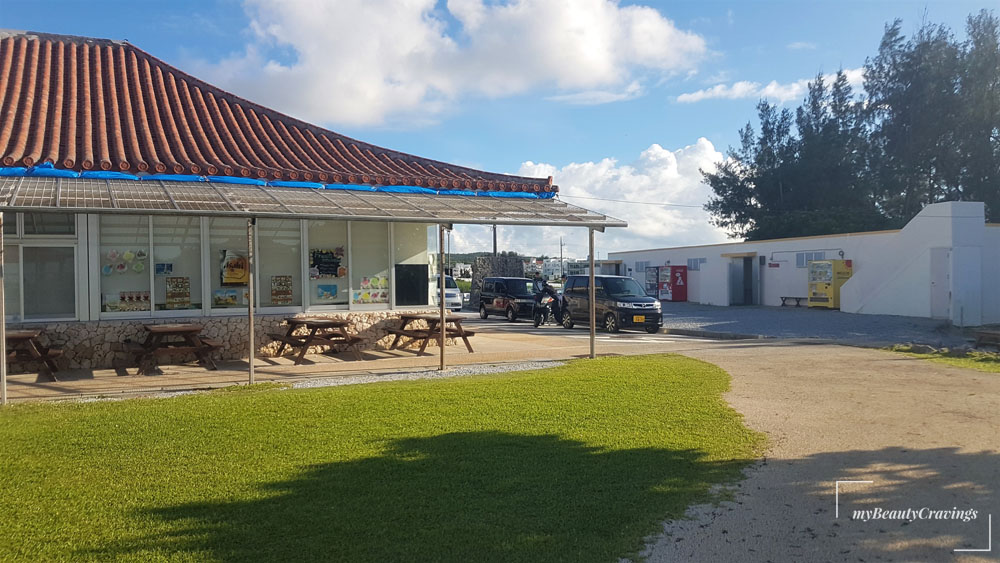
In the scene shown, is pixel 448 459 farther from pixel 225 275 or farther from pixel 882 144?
Result: pixel 882 144

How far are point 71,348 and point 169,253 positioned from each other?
231cm

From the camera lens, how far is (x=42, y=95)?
47.1 feet

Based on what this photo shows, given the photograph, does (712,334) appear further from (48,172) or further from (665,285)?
(665,285)

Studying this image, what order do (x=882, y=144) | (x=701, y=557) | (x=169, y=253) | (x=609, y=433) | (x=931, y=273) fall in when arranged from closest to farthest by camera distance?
(x=701, y=557) → (x=609, y=433) → (x=169, y=253) → (x=931, y=273) → (x=882, y=144)

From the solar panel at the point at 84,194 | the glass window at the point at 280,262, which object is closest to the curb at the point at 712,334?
the glass window at the point at 280,262

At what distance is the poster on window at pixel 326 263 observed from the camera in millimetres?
14352

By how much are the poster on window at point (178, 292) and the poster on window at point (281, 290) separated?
1544mm

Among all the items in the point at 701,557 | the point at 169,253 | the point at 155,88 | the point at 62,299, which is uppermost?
the point at 155,88

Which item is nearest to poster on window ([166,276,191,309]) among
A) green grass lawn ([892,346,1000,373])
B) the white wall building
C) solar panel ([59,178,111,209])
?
solar panel ([59,178,111,209])

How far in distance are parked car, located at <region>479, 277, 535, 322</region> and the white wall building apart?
1220cm

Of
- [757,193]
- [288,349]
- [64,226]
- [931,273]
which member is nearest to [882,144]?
[757,193]

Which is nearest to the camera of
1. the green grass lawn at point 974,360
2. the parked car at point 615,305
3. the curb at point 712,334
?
the green grass lawn at point 974,360

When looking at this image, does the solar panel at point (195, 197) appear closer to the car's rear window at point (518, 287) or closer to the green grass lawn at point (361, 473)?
the green grass lawn at point (361, 473)

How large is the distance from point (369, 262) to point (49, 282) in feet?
18.9
